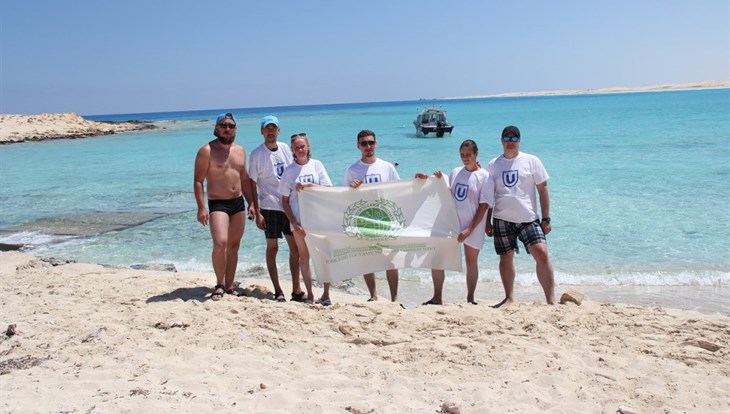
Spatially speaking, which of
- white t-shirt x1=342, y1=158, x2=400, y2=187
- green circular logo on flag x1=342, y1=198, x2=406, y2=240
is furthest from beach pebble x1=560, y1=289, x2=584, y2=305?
white t-shirt x1=342, y1=158, x2=400, y2=187

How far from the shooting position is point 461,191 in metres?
6.02

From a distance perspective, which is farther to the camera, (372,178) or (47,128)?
(47,128)

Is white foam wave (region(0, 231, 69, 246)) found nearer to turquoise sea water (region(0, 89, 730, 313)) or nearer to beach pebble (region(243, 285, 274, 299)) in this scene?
turquoise sea water (region(0, 89, 730, 313))

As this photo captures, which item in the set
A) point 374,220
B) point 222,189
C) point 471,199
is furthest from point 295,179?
point 471,199

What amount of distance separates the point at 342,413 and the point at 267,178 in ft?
10.2

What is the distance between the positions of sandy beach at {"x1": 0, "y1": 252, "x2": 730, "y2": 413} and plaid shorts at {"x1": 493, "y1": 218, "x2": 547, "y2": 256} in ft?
2.24

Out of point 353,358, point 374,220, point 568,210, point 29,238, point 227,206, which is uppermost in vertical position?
point 227,206

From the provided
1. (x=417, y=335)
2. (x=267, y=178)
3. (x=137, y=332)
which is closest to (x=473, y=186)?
(x=417, y=335)

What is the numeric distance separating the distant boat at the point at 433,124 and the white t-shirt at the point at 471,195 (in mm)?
33359

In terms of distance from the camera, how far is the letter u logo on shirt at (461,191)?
5969 millimetres

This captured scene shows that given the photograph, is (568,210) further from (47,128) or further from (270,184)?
(47,128)

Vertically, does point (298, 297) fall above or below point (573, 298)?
below

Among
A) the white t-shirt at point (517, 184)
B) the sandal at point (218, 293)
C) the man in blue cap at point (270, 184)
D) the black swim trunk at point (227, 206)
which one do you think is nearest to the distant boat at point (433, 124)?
the man in blue cap at point (270, 184)

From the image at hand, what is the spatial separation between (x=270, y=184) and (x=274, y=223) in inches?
17.2
